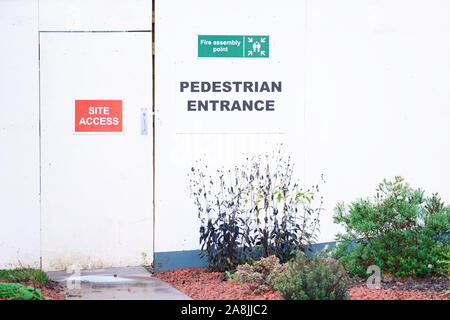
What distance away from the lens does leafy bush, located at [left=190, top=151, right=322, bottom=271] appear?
675 cm

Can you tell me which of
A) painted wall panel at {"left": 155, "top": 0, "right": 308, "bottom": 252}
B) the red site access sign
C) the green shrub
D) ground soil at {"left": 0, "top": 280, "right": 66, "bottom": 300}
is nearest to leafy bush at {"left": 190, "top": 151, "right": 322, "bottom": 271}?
painted wall panel at {"left": 155, "top": 0, "right": 308, "bottom": 252}

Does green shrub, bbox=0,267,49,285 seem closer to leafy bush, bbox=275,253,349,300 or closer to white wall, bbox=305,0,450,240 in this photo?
leafy bush, bbox=275,253,349,300

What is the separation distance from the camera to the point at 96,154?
7133 millimetres

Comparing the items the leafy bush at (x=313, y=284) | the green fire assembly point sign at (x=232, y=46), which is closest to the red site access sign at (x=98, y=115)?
the green fire assembly point sign at (x=232, y=46)

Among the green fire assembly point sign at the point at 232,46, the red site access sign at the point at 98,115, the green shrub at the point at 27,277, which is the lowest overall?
the green shrub at the point at 27,277

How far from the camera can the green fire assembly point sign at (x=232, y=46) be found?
7191 millimetres

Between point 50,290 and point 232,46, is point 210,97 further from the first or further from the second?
point 50,290

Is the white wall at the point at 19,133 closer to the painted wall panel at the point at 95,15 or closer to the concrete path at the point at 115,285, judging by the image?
the painted wall panel at the point at 95,15

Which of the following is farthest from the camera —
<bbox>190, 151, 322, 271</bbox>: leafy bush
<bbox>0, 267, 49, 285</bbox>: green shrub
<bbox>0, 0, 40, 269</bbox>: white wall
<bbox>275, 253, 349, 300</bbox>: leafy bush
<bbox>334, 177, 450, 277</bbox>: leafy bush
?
<bbox>0, 0, 40, 269</bbox>: white wall

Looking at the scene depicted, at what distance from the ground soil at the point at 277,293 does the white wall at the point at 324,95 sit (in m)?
0.72

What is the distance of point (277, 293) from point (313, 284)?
0.59 meters

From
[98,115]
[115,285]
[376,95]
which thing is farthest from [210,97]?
[115,285]

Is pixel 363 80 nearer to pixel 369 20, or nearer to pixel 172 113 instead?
pixel 369 20

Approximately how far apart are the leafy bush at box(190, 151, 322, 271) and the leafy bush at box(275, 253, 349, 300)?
1473 mm
